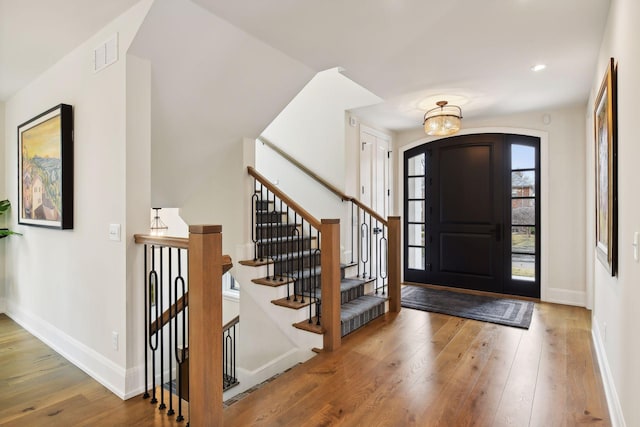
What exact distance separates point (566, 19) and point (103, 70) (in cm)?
318

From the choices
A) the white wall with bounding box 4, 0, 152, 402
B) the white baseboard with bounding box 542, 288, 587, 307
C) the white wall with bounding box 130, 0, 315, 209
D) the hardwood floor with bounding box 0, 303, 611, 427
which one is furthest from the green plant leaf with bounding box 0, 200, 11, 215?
the white baseboard with bounding box 542, 288, 587, 307

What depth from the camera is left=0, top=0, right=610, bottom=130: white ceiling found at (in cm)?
227

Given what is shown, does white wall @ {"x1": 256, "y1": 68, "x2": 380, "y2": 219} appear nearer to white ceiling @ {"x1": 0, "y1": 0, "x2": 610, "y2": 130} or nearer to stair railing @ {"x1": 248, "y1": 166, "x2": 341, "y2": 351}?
stair railing @ {"x1": 248, "y1": 166, "x2": 341, "y2": 351}

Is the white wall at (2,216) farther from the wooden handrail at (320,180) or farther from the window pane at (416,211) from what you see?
the window pane at (416,211)

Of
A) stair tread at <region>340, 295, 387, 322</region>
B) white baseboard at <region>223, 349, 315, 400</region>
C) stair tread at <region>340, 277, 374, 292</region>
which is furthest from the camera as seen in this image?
stair tread at <region>340, 277, 374, 292</region>

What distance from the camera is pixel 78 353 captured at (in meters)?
2.67

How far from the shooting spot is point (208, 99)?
296cm

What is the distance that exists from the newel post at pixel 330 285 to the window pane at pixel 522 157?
312cm

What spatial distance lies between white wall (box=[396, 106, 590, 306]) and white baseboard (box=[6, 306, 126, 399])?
15.6 ft

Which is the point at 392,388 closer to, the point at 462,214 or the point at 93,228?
the point at 93,228

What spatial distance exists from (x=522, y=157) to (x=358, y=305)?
303 centimetres

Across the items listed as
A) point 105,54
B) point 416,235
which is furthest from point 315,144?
point 105,54

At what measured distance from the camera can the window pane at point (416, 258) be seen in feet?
18.1

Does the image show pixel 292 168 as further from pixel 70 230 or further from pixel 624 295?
pixel 624 295
